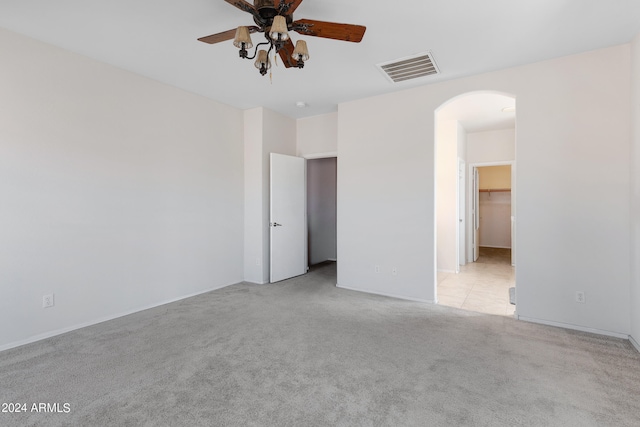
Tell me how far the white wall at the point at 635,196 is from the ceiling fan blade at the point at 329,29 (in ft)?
8.05

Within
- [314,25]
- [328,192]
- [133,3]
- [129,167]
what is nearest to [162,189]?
[129,167]

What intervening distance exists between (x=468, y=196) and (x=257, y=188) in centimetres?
434

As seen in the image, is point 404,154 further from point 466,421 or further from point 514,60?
point 466,421

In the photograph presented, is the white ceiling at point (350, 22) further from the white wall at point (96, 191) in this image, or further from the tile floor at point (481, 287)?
the tile floor at point (481, 287)

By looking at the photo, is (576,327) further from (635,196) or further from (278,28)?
(278,28)

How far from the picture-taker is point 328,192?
681 cm

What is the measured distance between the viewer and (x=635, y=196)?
266 cm

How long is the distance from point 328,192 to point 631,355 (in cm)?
514

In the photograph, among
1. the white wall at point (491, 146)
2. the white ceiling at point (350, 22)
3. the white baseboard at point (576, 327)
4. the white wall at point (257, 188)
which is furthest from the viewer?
the white wall at point (491, 146)

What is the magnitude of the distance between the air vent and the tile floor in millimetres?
2690

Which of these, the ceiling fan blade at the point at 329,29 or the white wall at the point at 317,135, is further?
the white wall at the point at 317,135

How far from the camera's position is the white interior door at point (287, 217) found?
4793 millimetres

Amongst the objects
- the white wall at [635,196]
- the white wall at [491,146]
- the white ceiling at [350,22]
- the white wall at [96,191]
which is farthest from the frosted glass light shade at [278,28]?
the white wall at [491,146]

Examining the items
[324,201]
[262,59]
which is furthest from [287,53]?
[324,201]
